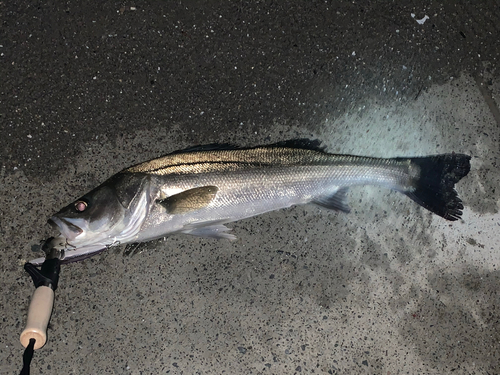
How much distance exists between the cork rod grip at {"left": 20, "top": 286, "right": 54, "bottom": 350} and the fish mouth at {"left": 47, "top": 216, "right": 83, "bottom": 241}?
447 millimetres

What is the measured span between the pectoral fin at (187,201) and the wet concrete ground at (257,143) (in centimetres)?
57

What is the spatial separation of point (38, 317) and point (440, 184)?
3.57 meters

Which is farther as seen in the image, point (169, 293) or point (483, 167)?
point (483, 167)

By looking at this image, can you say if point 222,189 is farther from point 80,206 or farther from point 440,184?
point 440,184

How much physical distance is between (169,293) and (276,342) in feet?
3.73

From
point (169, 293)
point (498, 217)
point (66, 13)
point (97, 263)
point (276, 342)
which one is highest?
point (66, 13)

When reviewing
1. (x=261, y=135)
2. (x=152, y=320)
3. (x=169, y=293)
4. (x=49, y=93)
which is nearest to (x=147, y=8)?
(x=49, y=93)

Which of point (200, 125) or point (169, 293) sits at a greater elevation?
point (200, 125)

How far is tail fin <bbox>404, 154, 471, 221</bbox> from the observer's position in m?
3.04

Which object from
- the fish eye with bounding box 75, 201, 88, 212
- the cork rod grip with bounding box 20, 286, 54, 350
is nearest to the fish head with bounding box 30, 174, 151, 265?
the fish eye with bounding box 75, 201, 88, 212

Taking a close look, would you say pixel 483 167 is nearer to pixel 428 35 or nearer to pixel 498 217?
pixel 498 217

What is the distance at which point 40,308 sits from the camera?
2.46 metres

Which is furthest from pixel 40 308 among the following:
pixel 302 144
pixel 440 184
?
pixel 440 184

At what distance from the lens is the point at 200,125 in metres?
3.18
